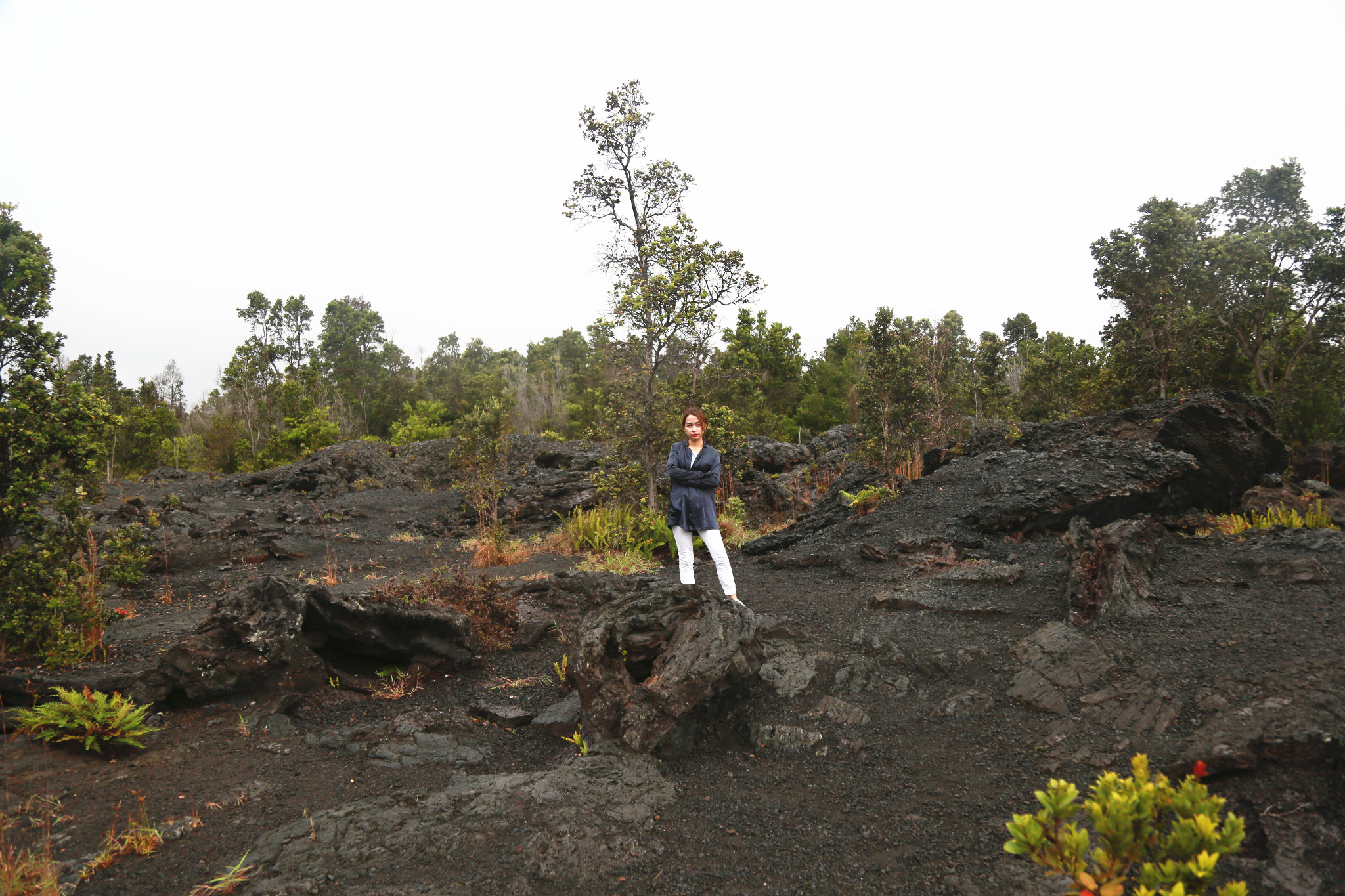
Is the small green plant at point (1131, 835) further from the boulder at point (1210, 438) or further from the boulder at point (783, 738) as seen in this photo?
the boulder at point (1210, 438)

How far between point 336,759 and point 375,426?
37929 millimetres

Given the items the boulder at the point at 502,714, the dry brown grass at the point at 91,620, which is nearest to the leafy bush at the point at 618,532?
the boulder at the point at 502,714

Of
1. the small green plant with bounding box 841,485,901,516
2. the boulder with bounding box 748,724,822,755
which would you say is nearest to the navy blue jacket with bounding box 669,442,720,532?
the boulder with bounding box 748,724,822,755

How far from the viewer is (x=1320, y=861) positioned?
2.08m

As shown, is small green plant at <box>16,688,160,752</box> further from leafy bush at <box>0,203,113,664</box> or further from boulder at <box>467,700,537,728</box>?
boulder at <box>467,700,537,728</box>

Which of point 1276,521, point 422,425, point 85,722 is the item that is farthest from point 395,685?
point 422,425

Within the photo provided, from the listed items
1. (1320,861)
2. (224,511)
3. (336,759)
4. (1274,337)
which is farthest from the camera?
→ (1274,337)

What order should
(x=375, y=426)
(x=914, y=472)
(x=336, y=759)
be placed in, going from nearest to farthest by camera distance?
1. (x=336, y=759)
2. (x=914, y=472)
3. (x=375, y=426)

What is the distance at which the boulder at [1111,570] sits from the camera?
4496mm

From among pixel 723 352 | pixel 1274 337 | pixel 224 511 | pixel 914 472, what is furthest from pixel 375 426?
pixel 1274 337

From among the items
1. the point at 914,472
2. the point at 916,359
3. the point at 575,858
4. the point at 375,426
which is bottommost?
the point at 575,858

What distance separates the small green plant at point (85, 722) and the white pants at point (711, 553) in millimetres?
3624

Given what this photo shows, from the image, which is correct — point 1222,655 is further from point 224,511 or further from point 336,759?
point 224,511

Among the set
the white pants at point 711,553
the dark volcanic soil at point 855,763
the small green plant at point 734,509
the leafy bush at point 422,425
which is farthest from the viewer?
the leafy bush at point 422,425
